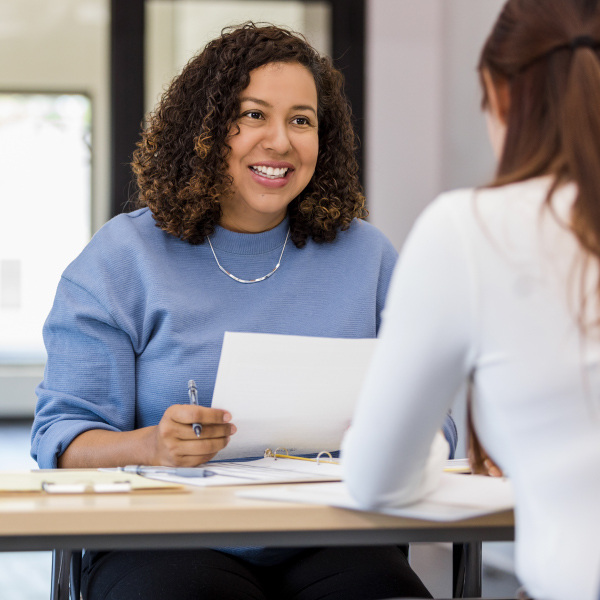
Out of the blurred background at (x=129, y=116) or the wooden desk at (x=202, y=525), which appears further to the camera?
the blurred background at (x=129, y=116)

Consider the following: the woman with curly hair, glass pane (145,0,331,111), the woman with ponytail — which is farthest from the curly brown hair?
glass pane (145,0,331,111)

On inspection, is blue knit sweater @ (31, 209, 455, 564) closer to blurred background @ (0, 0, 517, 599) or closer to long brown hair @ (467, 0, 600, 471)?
blurred background @ (0, 0, 517, 599)

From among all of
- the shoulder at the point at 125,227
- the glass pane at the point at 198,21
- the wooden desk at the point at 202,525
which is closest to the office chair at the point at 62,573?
the wooden desk at the point at 202,525

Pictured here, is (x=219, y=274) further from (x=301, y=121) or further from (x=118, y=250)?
(x=301, y=121)

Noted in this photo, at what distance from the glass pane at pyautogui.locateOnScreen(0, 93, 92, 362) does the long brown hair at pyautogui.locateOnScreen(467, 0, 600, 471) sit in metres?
5.64

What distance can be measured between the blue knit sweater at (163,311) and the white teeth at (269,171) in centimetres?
10

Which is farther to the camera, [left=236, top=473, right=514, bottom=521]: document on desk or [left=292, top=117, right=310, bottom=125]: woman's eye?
[left=292, top=117, right=310, bottom=125]: woman's eye

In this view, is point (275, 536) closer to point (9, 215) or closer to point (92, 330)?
point (92, 330)

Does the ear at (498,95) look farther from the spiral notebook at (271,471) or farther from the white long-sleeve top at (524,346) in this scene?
the spiral notebook at (271,471)

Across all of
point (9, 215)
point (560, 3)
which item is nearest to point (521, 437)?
point (560, 3)

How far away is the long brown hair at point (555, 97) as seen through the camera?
27.3 inches

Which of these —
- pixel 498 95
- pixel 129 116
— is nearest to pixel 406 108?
pixel 129 116

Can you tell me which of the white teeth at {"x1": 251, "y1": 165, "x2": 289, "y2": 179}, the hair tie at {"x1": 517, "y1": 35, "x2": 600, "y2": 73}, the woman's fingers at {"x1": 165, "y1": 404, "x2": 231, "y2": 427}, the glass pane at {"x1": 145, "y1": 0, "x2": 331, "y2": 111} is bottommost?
the woman's fingers at {"x1": 165, "y1": 404, "x2": 231, "y2": 427}

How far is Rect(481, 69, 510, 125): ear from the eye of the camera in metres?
0.77
